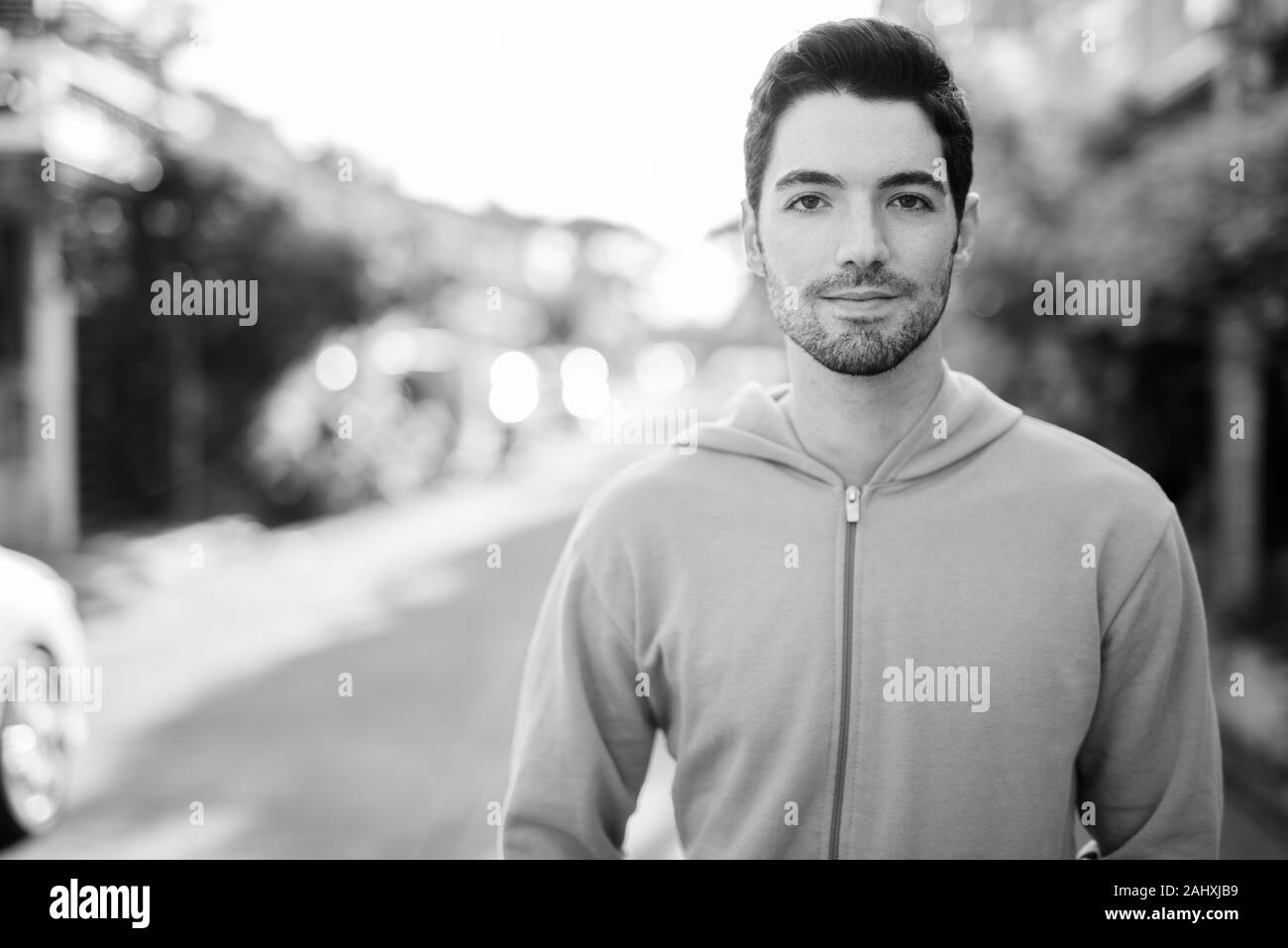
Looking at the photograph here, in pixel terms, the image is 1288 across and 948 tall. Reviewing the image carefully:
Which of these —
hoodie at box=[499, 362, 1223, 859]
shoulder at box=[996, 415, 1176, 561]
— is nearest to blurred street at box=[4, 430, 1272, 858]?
hoodie at box=[499, 362, 1223, 859]

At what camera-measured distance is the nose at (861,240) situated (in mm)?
1731

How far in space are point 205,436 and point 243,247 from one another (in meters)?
2.53

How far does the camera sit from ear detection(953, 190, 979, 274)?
188 centimetres

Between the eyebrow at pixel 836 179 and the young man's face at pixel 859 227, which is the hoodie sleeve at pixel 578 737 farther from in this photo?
the eyebrow at pixel 836 179

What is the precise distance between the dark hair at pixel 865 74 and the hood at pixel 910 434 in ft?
1.05

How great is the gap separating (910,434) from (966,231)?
324 millimetres

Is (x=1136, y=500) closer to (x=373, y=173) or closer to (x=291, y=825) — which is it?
(x=291, y=825)

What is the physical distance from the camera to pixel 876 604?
1.81m

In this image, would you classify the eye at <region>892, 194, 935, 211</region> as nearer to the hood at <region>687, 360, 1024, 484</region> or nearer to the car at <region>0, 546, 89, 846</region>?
the hood at <region>687, 360, 1024, 484</region>

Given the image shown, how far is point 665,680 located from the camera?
186 cm
